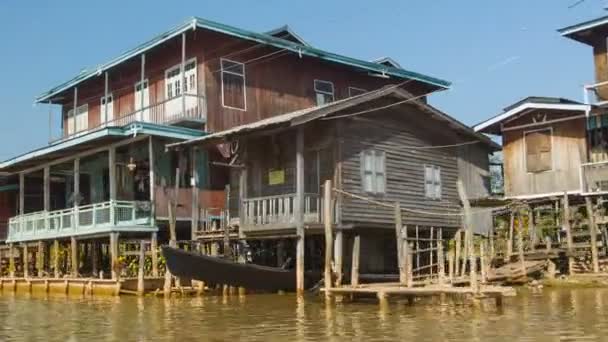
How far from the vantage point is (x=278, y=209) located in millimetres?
20547

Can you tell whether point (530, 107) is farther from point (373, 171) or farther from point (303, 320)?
point (303, 320)

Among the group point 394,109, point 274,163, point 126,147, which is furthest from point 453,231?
point 126,147

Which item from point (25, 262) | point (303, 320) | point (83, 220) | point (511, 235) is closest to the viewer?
point (303, 320)

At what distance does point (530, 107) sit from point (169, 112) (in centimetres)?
1233

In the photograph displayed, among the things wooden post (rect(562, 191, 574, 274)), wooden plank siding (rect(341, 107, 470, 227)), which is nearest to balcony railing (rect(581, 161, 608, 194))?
wooden post (rect(562, 191, 574, 274))

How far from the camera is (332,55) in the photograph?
27.9m

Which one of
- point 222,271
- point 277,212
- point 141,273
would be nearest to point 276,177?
point 277,212

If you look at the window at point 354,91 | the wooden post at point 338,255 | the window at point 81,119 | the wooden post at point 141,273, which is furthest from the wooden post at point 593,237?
the window at point 81,119

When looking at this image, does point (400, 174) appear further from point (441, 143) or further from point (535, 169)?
point (535, 169)

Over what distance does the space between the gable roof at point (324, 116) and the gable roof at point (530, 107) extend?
2.21 meters

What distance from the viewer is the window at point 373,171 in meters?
21.9

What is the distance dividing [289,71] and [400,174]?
7.03m

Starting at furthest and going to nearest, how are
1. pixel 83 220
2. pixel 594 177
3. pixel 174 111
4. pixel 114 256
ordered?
pixel 174 111
pixel 594 177
pixel 83 220
pixel 114 256

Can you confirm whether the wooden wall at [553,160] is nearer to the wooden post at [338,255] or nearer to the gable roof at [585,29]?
the gable roof at [585,29]
